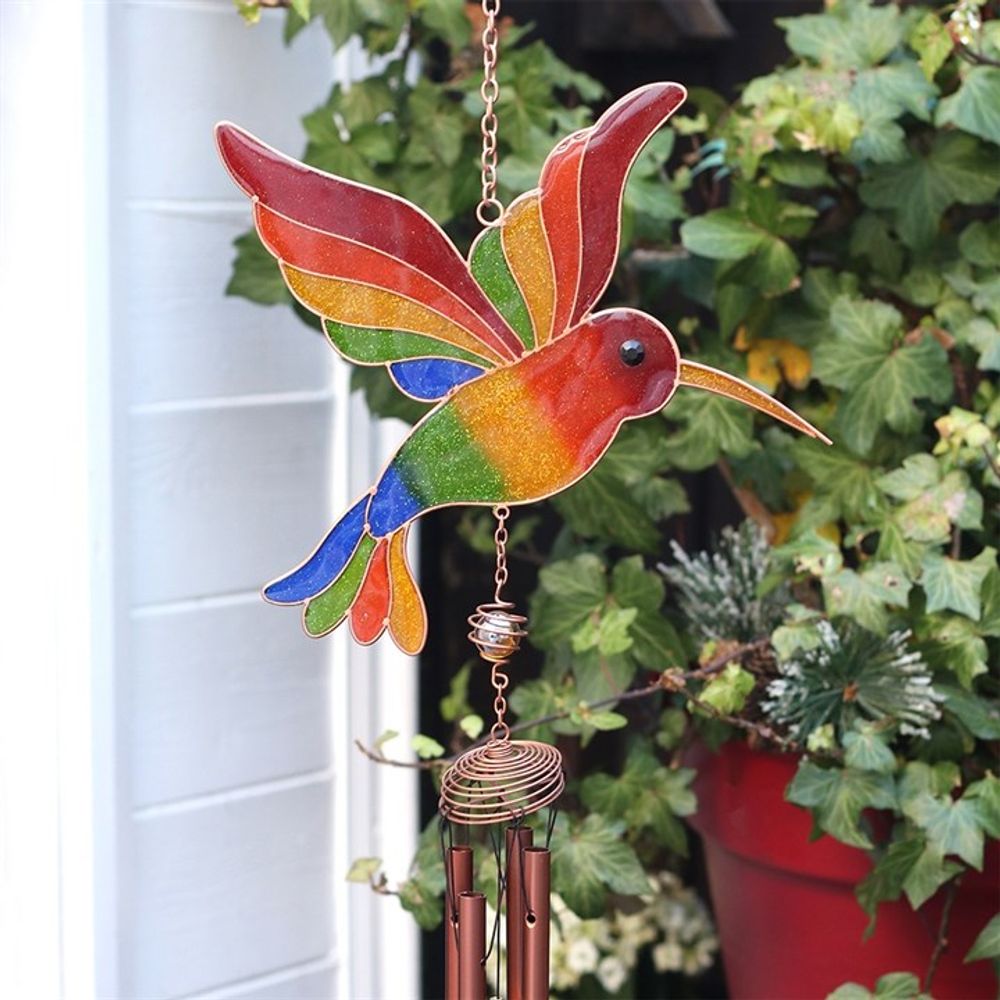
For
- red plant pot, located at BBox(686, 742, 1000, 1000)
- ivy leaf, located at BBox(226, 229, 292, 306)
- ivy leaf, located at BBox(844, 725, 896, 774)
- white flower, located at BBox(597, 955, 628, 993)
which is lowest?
white flower, located at BBox(597, 955, 628, 993)

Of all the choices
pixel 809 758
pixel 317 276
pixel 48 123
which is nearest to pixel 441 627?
pixel 809 758

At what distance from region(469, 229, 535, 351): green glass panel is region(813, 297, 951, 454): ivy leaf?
1.34 ft

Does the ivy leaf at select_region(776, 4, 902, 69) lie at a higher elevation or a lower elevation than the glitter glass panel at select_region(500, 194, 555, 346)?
higher

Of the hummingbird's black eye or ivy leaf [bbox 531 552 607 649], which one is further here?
ivy leaf [bbox 531 552 607 649]

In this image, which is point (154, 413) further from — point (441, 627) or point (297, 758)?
point (441, 627)

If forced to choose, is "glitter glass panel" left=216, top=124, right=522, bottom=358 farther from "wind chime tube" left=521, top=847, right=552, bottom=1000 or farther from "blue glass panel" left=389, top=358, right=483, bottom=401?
"wind chime tube" left=521, top=847, right=552, bottom=1000

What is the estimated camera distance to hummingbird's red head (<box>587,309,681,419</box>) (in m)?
0.83

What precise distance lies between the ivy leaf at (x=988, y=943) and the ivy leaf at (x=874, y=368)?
0.36 metres

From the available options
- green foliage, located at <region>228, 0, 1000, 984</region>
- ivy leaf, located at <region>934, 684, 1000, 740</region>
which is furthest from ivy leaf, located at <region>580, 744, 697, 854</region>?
ivy leaf, located at <region>934, 684, 1000, 740</region>

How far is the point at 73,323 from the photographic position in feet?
3.76

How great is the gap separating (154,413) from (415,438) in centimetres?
42

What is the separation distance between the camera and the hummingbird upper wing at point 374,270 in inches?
32.7

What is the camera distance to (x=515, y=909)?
852mm

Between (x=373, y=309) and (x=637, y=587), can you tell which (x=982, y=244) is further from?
(x=373, y=309)
